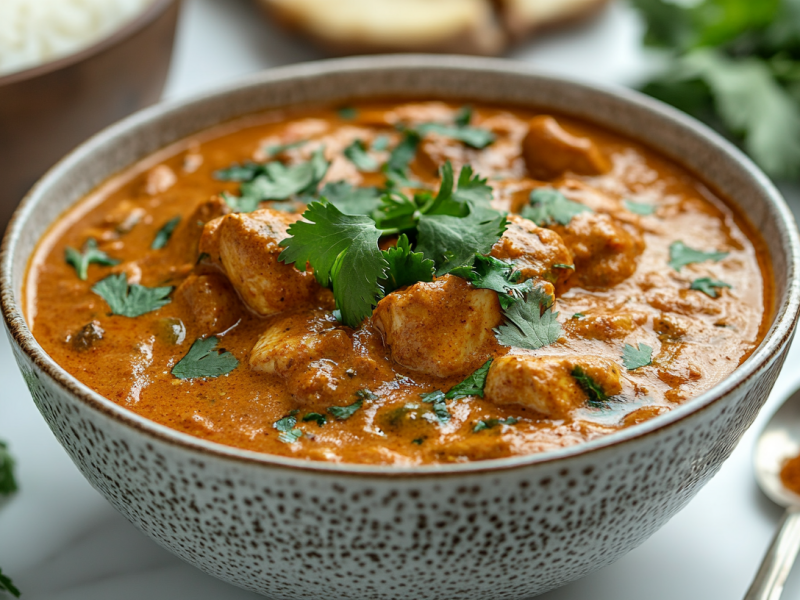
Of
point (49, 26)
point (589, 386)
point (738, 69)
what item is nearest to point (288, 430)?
point (589, 386)

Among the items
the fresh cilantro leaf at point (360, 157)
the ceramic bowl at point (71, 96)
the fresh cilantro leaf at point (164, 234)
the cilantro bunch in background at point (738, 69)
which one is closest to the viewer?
the fresh cilantro leaf at point (164, 234)

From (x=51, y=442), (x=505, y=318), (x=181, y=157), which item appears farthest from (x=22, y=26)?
(x=505, y=318)

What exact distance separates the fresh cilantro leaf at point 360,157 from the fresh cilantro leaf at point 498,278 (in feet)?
3.22

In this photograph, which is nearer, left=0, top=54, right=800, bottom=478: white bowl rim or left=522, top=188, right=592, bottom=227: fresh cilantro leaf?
left=0, top=54, right=800, bottom=478: white bowl rim

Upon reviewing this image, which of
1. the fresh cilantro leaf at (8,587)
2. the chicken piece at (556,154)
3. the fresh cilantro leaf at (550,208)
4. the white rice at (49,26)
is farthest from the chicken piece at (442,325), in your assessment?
the white rice at (49,26)

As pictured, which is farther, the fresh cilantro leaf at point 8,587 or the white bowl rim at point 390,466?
the fresh cilantro leaf at point 8,587

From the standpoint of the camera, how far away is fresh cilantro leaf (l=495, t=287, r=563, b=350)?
2301mm

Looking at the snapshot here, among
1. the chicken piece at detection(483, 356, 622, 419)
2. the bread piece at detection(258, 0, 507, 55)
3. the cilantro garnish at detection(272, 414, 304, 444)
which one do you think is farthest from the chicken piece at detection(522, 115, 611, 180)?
the bread piece at detection(258, 0, 507, 55)

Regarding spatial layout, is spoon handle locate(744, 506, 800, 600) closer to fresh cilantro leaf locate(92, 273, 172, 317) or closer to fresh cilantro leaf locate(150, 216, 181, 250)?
fresh cilantro leaf locate(92, 273, 172, 317)

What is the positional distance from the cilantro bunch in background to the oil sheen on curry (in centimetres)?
119

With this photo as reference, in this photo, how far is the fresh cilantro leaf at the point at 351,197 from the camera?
2748mm

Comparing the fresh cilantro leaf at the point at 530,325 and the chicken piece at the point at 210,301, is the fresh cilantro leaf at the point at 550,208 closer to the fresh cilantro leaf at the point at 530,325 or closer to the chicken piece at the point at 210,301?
the fresh cilantro leaf at the point at 530,325

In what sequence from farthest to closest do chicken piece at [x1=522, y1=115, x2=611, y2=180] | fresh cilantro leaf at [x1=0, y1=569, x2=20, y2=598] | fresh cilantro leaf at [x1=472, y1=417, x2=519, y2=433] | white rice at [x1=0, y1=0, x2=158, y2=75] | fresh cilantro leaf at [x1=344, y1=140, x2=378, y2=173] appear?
white rice at [x1=0, y1=0, x2=158, y2=75] < fresh cilantro leaf at [x1=344, y1=140, x2=378, y2=173] < chicken piece at [x1=522, y1=115, x2=611, y2=180] < fresh cilantro leaf at [x1=0, y1=569, x2=20, y2=598] < fresh cilantro leaf at [x1=472, y1=417, x2=519, y2=433]

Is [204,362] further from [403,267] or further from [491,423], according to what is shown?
[491,423]
